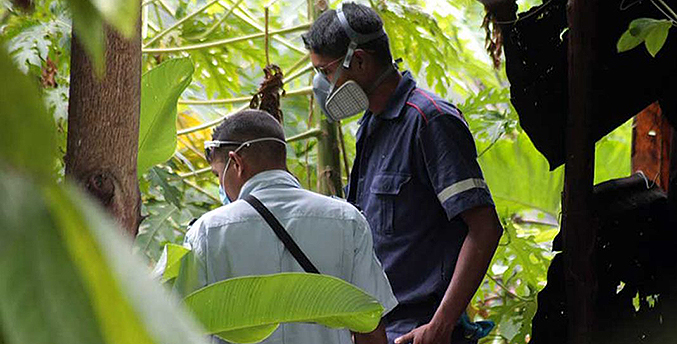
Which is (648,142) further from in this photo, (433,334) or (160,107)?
(160,107)

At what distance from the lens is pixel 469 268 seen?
2039mm

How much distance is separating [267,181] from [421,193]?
35 cm

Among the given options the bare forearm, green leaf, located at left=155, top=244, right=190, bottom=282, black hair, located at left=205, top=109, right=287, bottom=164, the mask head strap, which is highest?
green leaf, located at left=155, top=244, right=190, bottom=282

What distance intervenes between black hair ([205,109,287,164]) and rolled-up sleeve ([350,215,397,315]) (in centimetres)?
30

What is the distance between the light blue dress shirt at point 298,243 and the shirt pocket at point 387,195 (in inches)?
6.7


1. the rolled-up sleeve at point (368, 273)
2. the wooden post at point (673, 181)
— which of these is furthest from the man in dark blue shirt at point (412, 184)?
the wooden post at point (673, 181)

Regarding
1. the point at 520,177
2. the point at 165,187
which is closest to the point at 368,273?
the point at 165,187

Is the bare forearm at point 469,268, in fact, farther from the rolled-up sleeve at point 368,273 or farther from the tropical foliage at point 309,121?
the tropical foliage at point 309,121

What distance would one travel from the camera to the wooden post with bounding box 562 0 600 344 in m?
1.58

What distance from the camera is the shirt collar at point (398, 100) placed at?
2207 mm

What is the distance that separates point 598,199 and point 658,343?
283mm

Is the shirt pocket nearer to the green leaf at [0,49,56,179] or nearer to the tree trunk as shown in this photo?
the tree trunk

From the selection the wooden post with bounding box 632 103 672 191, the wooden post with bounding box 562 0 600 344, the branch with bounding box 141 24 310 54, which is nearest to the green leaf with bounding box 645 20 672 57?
the wooden post with bounding box 562 0 600 344

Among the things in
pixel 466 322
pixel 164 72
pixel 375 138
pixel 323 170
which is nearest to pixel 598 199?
pixel 466 322
